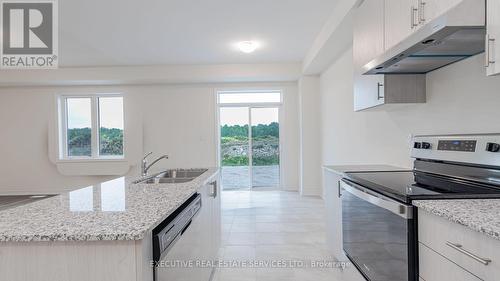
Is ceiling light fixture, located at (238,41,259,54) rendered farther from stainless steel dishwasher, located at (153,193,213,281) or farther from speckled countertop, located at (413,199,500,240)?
speckled countertop, located at (413,199,500,240)

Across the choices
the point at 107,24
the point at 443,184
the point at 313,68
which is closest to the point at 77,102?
the point at 107,24

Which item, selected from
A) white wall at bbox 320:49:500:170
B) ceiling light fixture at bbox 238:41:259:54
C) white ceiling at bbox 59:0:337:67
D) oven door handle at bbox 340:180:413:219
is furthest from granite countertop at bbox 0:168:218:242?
ceiling light fixture at bbox 238:41:259:54

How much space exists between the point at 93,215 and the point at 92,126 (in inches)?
240

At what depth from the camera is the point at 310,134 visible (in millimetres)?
5805

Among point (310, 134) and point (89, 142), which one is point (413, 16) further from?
point (89, 142)

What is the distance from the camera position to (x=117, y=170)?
6.30 metres

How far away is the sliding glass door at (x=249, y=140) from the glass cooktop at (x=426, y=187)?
447cm

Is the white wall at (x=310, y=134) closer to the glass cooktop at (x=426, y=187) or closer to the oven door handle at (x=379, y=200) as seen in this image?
the oven door handle at (x=379, y=200)

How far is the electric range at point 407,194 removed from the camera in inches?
52.9

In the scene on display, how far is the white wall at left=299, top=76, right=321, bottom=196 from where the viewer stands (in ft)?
18.9

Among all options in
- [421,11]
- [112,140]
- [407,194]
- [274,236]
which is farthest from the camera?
[112,140]

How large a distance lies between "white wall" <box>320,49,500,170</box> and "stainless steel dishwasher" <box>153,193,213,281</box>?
1770 mm

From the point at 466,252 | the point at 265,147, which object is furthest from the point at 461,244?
the point at 265,147

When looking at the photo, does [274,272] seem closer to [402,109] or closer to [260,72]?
[402,109]
